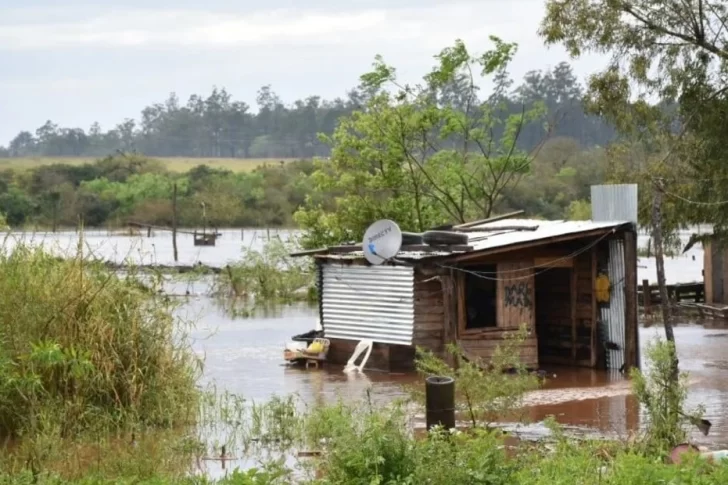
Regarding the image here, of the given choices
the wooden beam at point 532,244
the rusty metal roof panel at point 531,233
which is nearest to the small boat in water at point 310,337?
the rusty metal roof panel at point 531,233

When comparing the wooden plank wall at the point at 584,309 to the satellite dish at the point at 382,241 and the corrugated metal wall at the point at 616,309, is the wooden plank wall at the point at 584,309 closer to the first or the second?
the corrugated metal wall at the point at 616,309

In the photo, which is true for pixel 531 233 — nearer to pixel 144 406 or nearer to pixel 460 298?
pixel 460 298

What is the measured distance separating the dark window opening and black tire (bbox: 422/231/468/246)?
99 cm

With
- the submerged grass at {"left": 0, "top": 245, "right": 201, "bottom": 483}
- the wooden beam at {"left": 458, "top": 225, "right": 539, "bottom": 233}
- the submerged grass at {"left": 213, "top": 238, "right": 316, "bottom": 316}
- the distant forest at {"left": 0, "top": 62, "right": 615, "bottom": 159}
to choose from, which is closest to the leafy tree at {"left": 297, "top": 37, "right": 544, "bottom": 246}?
the submerged grass at {"left": 213, "top": 238, "right": 316, "bottom": 316}

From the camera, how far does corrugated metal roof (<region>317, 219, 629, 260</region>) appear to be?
63.6 feet

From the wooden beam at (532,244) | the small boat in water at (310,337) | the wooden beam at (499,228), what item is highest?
the wooden beam at (499,228)

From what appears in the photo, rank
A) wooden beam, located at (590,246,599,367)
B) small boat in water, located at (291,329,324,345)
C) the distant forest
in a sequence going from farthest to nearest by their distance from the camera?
the distant forest
small boat in water, located at (291,329,324,345)
wooden beam, located at (590,246,599,367)

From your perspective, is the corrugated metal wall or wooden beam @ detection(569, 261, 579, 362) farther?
wooden beam @ detection(569, 261, 579, 362)

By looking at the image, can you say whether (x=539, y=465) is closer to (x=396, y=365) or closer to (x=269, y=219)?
(x=396, y=365)

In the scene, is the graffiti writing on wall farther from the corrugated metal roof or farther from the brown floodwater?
the brown floodwater

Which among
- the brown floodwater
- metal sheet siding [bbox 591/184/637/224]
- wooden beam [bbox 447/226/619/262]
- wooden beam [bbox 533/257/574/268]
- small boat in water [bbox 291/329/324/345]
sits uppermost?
metal sheet siding [bbox 591/184/637/224]

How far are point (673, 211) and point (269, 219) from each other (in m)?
50.6

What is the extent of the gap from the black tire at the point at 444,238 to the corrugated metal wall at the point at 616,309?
2.61m

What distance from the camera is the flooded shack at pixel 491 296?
64.2 feet
